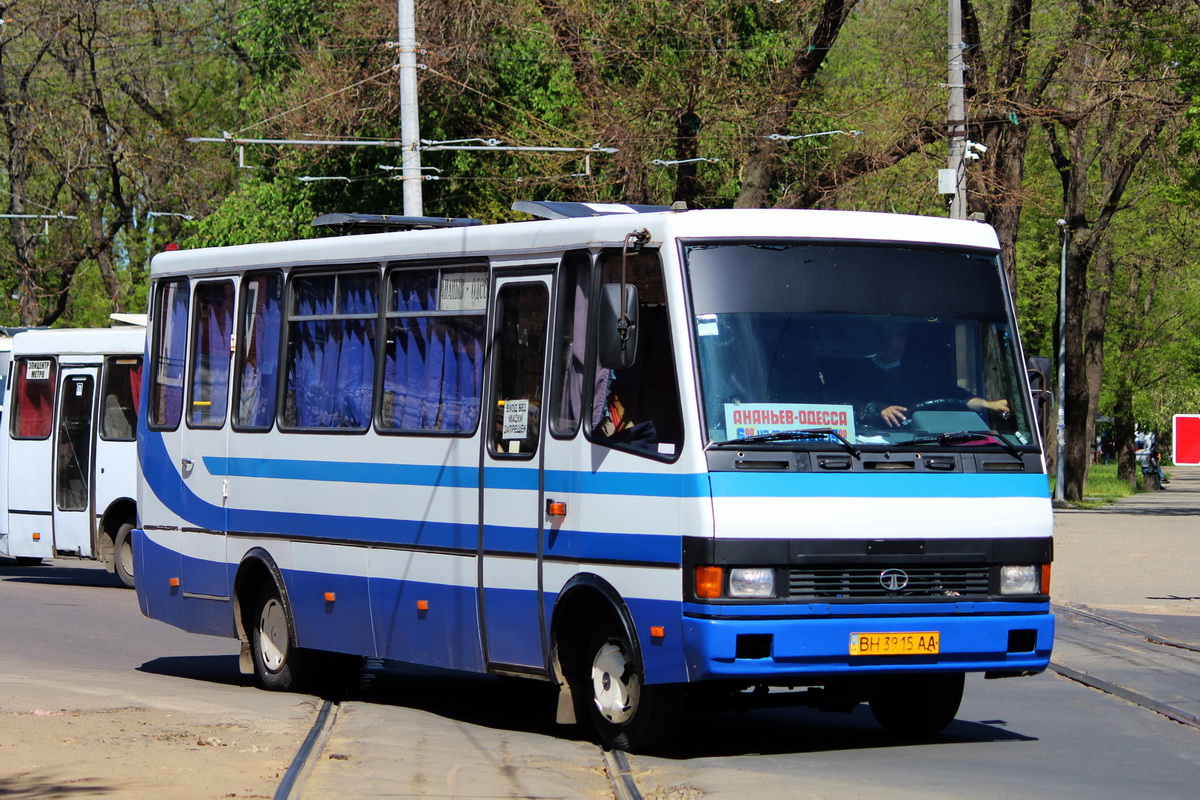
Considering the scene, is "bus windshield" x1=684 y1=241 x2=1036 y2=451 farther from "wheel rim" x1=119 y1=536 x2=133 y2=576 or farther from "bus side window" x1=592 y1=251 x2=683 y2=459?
"wheel rim" x1=119 y1=536 x2=133 y2=576

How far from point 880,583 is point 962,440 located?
907 millimetres

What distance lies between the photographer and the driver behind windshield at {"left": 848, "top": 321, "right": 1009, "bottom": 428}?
370 inches

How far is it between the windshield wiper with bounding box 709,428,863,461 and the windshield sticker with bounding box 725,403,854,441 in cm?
2

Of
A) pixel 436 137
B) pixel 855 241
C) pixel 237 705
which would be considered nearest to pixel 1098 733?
pixel 855 241

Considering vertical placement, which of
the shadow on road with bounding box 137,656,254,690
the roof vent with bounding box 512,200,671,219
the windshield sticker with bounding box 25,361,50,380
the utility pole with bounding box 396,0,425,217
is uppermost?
the utility pole with bounding box 396,0,425,217

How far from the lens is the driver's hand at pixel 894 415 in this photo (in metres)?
9.42

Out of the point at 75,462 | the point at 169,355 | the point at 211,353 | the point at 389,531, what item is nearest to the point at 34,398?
the point at 75,462

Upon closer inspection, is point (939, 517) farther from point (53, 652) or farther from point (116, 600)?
point (116, 600)

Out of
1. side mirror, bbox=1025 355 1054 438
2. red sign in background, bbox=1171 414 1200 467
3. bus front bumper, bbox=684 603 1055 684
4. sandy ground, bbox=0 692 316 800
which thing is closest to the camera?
sandy ground, bbox=0 692 316 800

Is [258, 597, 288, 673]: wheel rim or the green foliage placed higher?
the green foliage

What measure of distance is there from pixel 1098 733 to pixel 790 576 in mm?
2464

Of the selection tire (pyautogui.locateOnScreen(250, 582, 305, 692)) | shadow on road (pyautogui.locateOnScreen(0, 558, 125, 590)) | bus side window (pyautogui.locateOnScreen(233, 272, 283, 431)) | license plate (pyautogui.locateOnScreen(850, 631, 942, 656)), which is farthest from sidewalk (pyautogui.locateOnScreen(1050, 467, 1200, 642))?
shadow on road (pyautogui.locateOnScreen(0, 558, 125, 590))

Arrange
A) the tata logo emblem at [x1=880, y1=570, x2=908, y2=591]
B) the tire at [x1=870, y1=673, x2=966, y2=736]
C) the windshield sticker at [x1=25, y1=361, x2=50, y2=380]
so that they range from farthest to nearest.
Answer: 1. the windshield sticker at [x1=25, y1=361, x2=50, y2=380]
2. the tire at [x1=870, y1=673, x2=966, y2=736]
3. the tata logo emblem at [x1=880, y1=570, x2=908, y2=591]

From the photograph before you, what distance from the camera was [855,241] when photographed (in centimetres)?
972
